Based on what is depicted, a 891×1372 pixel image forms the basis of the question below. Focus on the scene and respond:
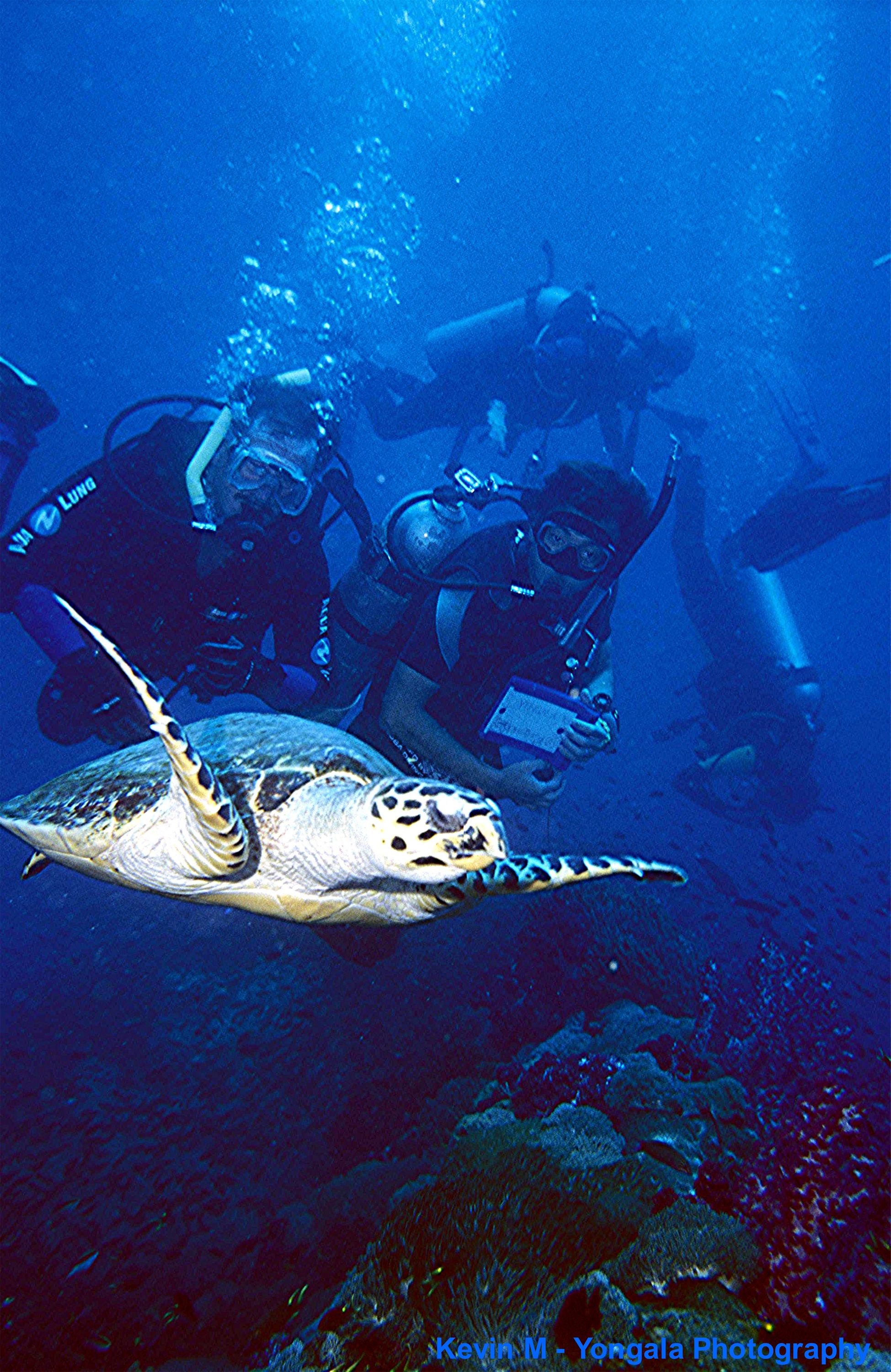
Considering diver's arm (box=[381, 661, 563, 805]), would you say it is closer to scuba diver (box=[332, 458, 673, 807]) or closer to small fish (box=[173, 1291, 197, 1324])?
scuba diver (box=[332, 458, 673, 807])

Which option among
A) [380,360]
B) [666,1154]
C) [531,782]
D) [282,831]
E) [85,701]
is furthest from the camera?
[380,360]

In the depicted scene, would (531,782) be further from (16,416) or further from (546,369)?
(546,369)

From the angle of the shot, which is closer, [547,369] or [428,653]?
[428,653]

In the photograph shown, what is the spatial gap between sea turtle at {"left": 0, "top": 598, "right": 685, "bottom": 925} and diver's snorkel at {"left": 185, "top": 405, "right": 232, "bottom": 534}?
1.46 m

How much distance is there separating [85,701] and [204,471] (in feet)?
5.15

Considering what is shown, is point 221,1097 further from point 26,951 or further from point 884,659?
point 884,659

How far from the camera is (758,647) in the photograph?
9828mm

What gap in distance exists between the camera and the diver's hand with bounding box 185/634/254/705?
3.70 meters

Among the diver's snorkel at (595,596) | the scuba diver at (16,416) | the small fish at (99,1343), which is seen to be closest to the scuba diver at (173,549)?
the scuba diver at (16,416)

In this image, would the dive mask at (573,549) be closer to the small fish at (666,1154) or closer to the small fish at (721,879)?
the small fish at (666,1154)

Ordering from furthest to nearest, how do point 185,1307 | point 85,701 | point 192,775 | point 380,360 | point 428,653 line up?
1. point 380,360
2. point 428,653
3. point 85,701
4. point 185,1307
5. point 192,775

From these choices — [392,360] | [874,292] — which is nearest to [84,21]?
[392,360]

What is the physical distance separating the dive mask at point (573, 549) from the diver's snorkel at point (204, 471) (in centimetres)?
205

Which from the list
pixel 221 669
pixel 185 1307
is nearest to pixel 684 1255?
pixel 185 1307
